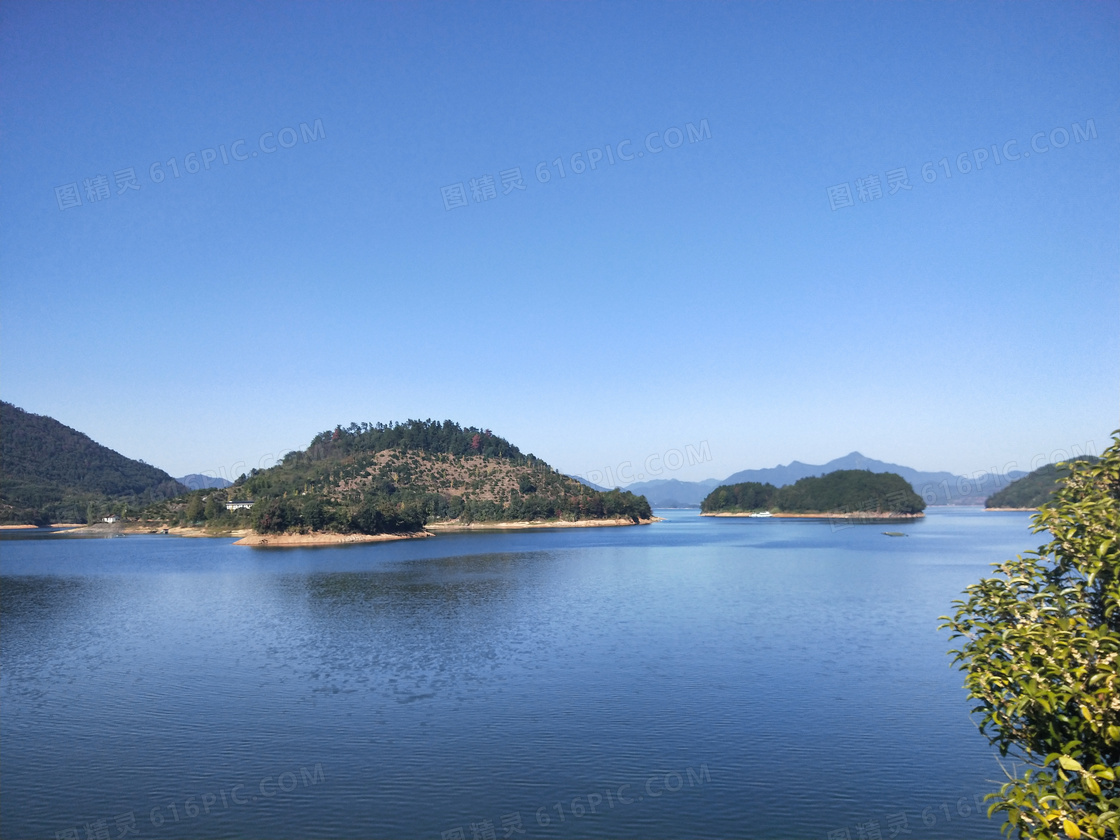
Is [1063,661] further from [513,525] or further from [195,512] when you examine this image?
[513,525]

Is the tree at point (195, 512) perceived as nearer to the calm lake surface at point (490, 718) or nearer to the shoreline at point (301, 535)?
the shoreline at point (301, 535)

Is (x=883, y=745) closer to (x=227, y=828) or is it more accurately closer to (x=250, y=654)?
(x=227, y=828)

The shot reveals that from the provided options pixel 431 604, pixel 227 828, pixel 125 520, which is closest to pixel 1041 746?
pixel 227 828

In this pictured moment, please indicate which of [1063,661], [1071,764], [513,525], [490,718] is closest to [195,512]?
[513,525]

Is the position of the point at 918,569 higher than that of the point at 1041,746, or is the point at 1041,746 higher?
the point at 1041,746

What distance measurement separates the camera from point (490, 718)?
21.3m

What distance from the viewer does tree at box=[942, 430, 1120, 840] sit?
7188 mm

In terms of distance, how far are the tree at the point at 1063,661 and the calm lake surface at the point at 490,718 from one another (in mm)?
7562

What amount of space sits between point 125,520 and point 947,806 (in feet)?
568

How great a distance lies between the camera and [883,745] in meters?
19.0

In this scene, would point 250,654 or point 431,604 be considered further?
point 431,604

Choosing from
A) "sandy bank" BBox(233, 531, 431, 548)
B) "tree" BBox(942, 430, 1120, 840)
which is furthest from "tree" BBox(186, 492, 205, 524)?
"tree" BBox(942, 430, 1120, 840)

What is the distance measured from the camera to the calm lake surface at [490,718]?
601 inches

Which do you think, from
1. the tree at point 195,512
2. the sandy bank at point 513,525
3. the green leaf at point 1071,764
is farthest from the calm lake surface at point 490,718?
the sandy bank at point 513,525
